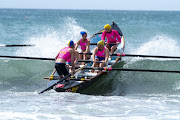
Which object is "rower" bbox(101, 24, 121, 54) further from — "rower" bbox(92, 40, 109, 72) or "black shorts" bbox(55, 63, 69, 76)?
"black shorts" bbox(55, 63, 69, 76)

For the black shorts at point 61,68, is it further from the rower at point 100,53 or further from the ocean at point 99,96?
the rower at point 100,53

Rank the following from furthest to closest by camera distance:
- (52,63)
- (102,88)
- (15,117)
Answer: (52,63) < (102,88) < (15,117)

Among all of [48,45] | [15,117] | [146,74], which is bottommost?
[15,117]

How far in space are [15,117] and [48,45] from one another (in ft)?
43.2

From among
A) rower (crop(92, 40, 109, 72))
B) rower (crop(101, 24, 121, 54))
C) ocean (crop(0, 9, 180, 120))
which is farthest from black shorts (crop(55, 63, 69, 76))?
rower (crop(101, 24, 121, 54))

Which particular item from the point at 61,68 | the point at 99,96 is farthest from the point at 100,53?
the point at 61,68

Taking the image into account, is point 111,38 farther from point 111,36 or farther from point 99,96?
point 99,96

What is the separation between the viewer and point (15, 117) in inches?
294

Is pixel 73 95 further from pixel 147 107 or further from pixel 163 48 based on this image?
pixel 163 48

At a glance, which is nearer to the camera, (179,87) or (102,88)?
(102,88)

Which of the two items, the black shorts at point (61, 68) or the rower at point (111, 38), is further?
the rower at point (111, 38)

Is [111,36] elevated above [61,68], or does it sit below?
above

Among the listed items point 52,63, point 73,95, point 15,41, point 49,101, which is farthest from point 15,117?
point 15,41

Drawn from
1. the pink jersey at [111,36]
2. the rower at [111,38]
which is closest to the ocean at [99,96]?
the rower at [111,38]
